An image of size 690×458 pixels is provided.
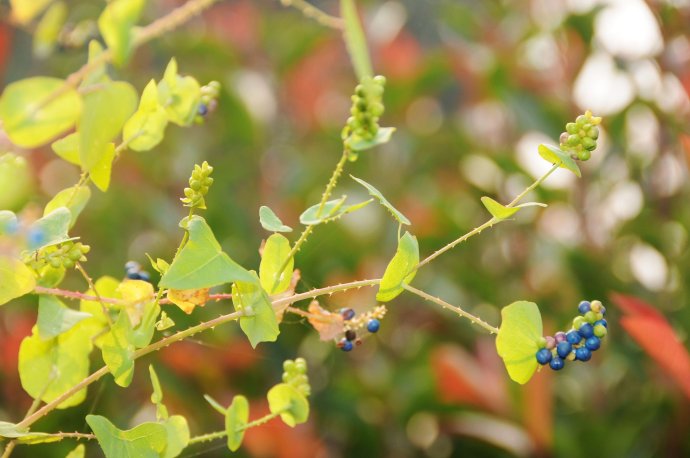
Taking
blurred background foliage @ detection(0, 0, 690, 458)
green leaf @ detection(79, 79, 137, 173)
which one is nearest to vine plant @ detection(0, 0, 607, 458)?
green leaf @ detection(79, 79, 137, 173)

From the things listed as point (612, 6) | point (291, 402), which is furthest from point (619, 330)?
point (291, 402)

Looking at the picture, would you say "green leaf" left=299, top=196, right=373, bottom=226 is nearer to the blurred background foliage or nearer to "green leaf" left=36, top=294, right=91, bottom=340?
"green leaf" left=36, top=294, right=91, bottom=340

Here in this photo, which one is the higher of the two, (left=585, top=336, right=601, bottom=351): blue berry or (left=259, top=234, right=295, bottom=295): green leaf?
(left=259, top=234, right=295, bottom=295): green leaf

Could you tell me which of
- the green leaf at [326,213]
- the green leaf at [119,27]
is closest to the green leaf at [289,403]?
the green leaf at [326,213]

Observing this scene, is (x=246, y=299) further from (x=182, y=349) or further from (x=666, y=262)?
(x=666, y=262)

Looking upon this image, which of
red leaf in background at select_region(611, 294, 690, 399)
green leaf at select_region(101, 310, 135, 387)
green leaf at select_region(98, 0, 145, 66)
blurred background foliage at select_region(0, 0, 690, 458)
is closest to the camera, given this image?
green leaf at select_region(98, 0, 145, 66)

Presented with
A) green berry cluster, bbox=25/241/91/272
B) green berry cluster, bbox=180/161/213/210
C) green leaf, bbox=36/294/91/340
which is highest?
green berry cluster, bbox=180/161/213/210

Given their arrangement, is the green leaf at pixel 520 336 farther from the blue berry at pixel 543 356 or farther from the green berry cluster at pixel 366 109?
the green berry cluster at pixel 366 109
